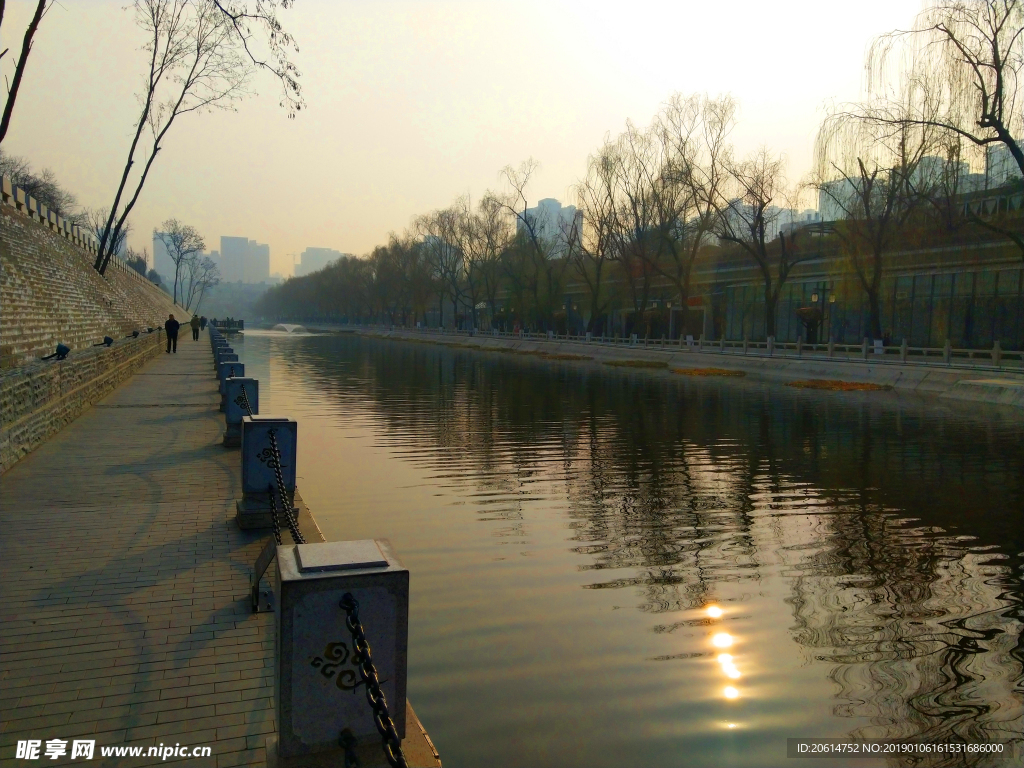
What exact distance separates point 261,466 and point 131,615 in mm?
2299

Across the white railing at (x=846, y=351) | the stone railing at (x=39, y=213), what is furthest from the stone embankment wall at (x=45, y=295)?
the white railing at (x=846, y=351)

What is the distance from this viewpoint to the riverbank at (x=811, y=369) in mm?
23828

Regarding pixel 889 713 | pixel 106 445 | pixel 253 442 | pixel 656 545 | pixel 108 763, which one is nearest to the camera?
pixel 108 763

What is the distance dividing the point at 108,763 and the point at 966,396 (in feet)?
83.2

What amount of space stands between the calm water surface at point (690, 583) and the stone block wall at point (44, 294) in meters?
7.81

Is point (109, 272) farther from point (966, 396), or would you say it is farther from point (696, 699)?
point (696, 699)

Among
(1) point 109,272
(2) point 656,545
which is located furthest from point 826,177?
(1) point 109,272

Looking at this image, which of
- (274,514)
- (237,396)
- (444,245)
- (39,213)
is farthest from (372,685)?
(444,245)

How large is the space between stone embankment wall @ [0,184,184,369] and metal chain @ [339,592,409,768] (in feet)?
52.2

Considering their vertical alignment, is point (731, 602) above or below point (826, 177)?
below

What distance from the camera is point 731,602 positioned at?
6.59 m

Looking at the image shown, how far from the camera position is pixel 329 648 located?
3.23m

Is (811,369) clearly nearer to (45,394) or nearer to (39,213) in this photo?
(45,394)

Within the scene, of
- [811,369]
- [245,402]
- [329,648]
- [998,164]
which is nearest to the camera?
[329,648]
